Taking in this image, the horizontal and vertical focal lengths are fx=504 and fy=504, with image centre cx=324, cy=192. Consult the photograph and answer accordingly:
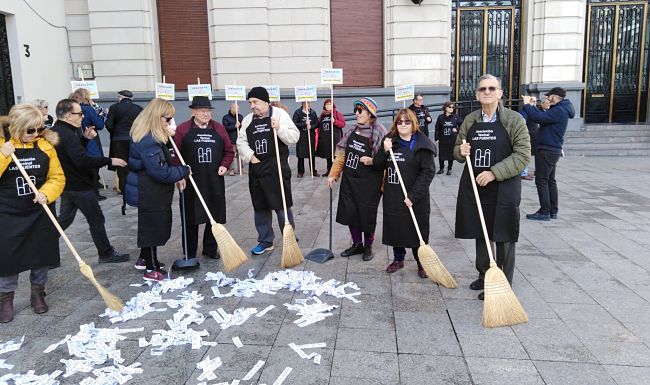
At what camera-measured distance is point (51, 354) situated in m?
3.74

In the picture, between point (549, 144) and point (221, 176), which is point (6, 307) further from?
point (549, 144)

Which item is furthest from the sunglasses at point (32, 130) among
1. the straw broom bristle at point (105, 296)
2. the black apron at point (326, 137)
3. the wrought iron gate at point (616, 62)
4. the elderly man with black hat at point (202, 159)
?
the wrought iron gate at point (616, 62)

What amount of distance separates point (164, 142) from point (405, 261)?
297 centimetres

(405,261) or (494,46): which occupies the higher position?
(494,46)

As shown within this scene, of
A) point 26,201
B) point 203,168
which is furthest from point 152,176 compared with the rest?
point 26,201

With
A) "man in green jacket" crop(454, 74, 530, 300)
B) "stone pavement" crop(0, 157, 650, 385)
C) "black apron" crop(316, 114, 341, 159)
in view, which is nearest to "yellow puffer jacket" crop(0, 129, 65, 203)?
"stone pavement" crop(0, 157, 650, 385)

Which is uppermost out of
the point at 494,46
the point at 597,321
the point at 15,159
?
the point at 494,46

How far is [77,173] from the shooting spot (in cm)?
565

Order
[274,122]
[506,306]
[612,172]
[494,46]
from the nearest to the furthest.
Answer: [506,306] < [274,122] < [612,172] < [494,46]

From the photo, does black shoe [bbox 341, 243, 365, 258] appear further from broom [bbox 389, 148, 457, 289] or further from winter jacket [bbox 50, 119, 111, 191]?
winter jacket [bbox 50, 119, 111, 191]

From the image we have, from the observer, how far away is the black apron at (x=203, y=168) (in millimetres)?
5707

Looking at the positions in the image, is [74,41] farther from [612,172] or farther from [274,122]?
[612,172]

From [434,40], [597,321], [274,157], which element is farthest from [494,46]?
[597,321]

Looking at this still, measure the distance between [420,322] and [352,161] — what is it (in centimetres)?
212
